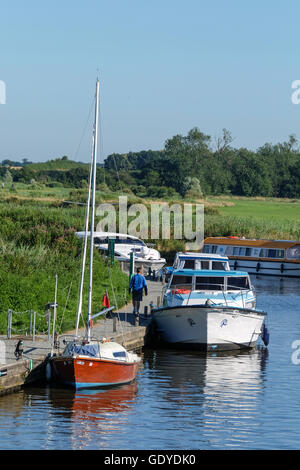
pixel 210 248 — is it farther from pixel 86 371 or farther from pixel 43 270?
pixel 86 371

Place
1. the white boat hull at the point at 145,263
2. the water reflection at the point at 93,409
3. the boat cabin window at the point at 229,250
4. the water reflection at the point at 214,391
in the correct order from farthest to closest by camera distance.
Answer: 1. the boat cabin window at the point at 229,250
2. the white boat hull at the point at 145,263
3. the water reflection at the point at 214,391
4. the water reflection at the point at 93,409

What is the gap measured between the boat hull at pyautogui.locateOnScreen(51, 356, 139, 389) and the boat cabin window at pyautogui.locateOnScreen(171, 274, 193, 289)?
8.76 m

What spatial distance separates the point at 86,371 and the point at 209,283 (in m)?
10.1

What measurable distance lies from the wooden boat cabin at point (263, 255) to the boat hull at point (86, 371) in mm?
42228

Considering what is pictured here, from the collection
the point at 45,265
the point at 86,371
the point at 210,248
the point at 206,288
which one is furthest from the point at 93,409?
the point at 210,248

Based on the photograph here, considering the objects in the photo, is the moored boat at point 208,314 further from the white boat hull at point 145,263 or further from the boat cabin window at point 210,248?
the boat cabin window at point 210,248

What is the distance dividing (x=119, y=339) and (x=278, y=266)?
3874cm

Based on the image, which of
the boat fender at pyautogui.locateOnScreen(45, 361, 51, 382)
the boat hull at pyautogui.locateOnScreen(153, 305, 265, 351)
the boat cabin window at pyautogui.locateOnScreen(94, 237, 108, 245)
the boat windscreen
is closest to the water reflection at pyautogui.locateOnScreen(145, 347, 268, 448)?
the boat hull at pyautogui.locateOnScreen(153, 305, 265, 351)

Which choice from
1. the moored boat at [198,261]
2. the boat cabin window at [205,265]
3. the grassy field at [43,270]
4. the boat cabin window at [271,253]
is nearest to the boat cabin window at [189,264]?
the moored boat at [198,261]

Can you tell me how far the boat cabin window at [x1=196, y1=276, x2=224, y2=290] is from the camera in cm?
3256

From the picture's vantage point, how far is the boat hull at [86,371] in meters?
23.4

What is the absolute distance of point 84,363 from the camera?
23.4 meters

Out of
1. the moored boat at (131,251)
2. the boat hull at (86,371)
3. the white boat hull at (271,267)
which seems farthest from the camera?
the white boat hull at (271,267)
